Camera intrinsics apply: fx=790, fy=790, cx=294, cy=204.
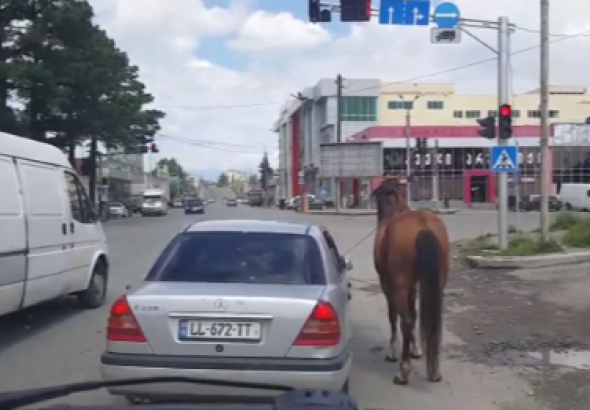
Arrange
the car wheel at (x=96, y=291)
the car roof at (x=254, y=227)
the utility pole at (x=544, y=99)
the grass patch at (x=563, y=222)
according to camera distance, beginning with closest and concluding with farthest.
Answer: the car roof at (x=254, y=227) < the car wheel at (x=96, y=291) < the utility pole at (x=544, y=99) < the grass patch at (x=563, y=222)

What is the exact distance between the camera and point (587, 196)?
53531mm

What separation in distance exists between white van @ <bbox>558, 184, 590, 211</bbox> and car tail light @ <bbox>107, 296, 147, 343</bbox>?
170ft

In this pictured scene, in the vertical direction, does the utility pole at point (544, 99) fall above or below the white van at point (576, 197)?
above

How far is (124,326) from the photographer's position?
532 centimetres

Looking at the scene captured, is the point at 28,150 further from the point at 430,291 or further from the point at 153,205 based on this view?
the point at 153,205

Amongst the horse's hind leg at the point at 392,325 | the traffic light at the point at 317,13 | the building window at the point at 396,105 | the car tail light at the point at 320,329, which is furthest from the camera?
the building window at the point at 396,105

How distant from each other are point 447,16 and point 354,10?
9.56 ft

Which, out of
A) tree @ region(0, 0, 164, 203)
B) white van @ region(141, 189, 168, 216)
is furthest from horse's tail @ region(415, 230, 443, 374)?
white van @ region(141, 189, 168, 216)

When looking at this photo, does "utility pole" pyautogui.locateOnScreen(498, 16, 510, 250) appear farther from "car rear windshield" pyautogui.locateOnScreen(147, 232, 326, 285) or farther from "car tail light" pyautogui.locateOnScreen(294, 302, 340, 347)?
"car tail light" pyautogui.locateOnScreen(294, 302, 340, 347)

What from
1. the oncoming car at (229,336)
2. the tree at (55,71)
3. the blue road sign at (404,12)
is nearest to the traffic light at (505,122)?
the blue road sign at (404,12)

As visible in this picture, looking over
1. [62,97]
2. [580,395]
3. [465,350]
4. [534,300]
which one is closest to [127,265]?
[534,300]

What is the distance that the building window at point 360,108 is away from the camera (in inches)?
3573

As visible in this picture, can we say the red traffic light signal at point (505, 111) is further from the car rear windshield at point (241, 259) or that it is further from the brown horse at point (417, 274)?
the car rear windshield at point (241, 259)

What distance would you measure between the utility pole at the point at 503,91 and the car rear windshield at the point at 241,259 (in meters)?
11.7
